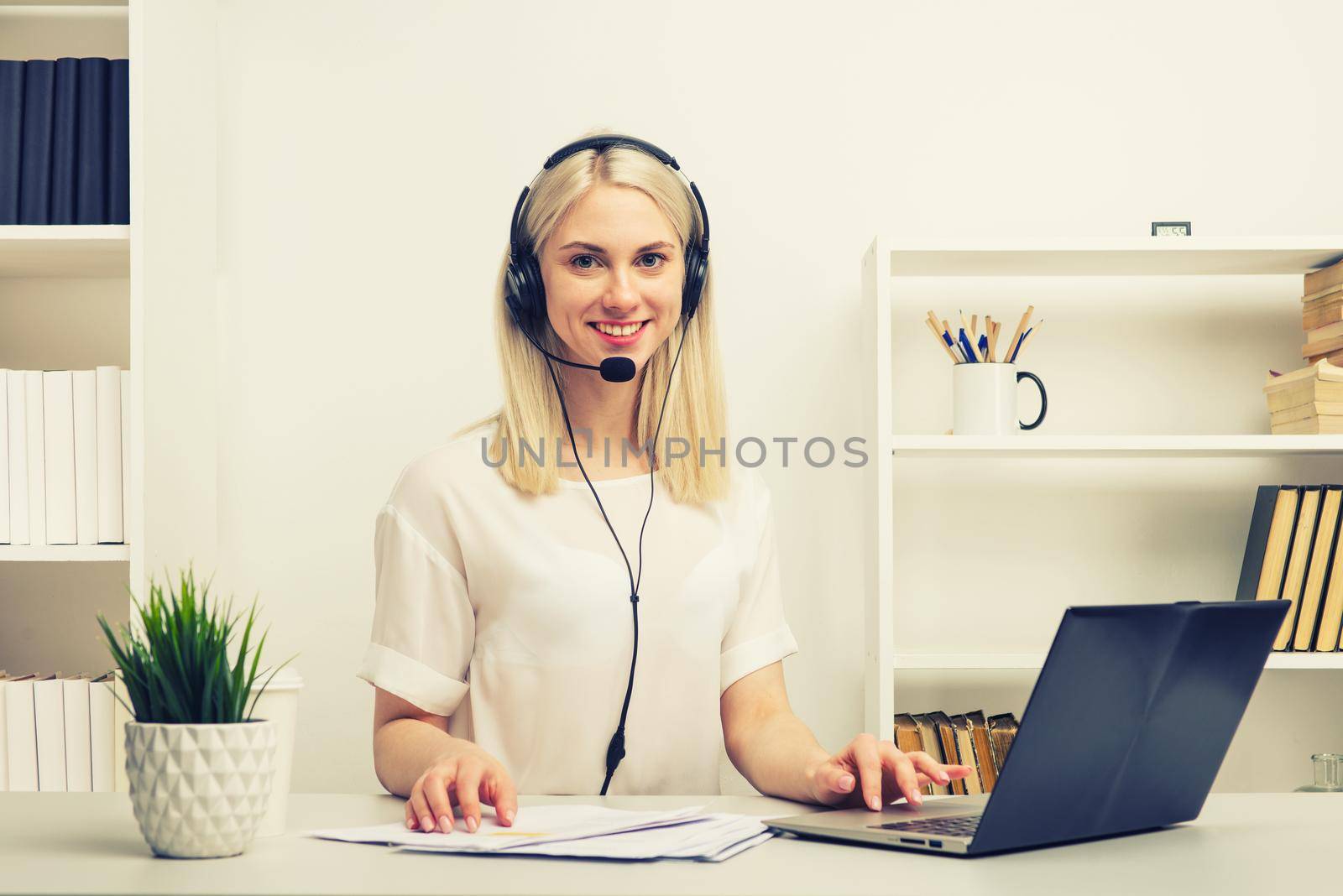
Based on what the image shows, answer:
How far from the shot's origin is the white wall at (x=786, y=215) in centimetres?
229

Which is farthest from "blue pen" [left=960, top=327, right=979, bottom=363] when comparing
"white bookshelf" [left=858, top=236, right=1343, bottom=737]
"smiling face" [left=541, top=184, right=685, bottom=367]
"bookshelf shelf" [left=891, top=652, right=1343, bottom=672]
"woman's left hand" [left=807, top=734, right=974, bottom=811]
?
"woman's left hand" [left=807, top=734, right=974, bottom=811]

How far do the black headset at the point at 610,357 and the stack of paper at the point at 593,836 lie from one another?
0.49 metres

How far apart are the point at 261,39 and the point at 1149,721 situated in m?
2.11

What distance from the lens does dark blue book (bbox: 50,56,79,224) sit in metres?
1.93

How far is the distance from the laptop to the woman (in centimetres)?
49

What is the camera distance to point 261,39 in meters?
2.32

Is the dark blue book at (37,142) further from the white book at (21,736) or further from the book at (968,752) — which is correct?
the book at (968,752)

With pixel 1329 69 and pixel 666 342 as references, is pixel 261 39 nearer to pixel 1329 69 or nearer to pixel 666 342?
pixel 666 342

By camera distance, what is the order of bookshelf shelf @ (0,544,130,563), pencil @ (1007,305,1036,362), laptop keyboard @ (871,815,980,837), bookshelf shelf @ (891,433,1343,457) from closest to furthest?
laptop keyboard @ (871,815,980,837), bookshelf shelf @ (0,544,130,563), bookshelf shelf @ (891,433,1343,457), pencil @ (1007,305,1036,362)

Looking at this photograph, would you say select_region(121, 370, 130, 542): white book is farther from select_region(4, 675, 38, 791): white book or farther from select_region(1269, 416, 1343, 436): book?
select_region(1269, 416, 1343, 436): book

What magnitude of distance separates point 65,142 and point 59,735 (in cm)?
98

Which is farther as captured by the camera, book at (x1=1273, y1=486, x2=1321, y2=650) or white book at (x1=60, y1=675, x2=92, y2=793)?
book at (x1=1273, y1=486, x2=1321, y2=650)

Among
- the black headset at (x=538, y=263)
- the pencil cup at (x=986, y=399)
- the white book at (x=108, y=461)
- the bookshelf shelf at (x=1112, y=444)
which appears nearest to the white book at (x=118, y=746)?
the white book at (x=108, y=461)

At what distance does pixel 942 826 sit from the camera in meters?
0.92
